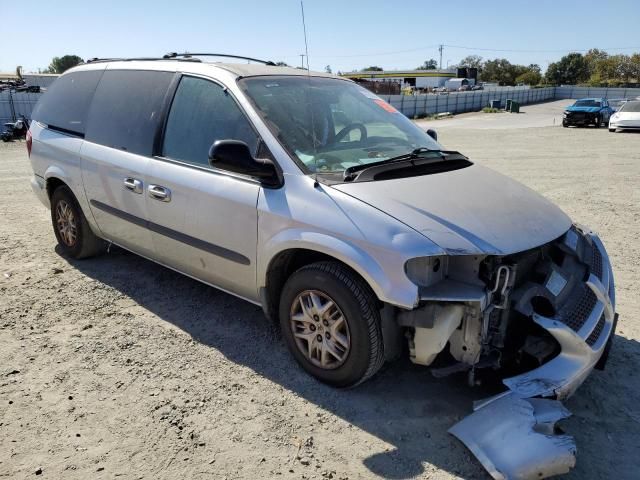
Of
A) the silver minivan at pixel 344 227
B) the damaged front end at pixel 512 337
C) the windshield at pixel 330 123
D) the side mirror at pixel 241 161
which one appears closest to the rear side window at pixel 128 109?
the silver minivan at pixel 344 227

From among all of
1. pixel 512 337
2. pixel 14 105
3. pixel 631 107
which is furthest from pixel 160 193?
pixel 631 107

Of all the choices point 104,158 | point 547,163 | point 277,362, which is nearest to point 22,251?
point 104,158

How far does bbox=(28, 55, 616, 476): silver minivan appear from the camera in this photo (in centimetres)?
258

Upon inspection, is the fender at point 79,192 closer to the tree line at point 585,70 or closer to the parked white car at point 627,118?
the parked white car at point 627,118

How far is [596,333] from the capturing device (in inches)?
107

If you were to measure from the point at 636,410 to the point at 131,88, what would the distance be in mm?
4174

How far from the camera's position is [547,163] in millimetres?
12219

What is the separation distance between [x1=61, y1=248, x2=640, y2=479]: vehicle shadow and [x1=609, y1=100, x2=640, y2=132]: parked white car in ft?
71.4

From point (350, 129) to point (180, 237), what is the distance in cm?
143

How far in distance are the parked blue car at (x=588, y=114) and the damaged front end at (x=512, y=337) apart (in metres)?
25.7

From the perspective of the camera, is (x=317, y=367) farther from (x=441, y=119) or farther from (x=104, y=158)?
(x=441, y=119)

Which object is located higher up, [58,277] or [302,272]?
[302,272]

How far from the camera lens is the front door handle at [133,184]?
3.72 metres

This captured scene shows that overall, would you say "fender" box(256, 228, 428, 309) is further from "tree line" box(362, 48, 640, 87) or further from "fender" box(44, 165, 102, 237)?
"tree line" box(362, 48, 640, 87)
